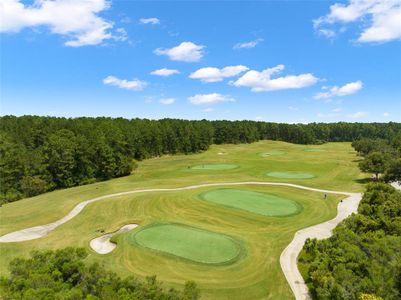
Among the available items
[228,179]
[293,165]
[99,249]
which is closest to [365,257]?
[99,249]

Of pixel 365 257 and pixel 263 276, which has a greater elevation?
pixel 365 257

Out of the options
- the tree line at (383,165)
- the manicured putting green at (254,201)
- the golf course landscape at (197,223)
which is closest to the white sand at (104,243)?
the golf course landscape at (197,223)

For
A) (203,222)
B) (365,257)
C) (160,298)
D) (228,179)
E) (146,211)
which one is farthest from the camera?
(228,179)

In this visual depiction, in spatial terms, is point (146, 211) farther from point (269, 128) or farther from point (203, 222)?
point (269, 128)

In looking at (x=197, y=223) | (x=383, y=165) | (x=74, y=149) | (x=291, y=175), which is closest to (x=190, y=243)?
(x=197, y=223)

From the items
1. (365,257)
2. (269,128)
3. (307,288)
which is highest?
(269,128)

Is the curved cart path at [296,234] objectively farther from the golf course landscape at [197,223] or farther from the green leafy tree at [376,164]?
the green leafy tree at [376,164]
